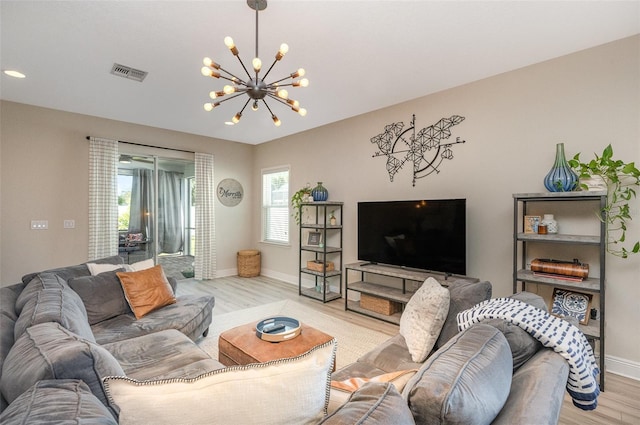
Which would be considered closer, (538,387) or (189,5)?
(538,387)

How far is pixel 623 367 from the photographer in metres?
2.46

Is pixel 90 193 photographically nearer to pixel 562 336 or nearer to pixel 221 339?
pixel 221 339

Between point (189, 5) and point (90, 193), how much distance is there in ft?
12.3

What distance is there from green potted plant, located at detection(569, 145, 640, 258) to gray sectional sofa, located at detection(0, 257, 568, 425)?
1356mm

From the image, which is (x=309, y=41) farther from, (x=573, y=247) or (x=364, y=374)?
(x=573, y=247)

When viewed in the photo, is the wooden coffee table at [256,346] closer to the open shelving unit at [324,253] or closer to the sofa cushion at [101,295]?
the sofa cushion at [101,295]

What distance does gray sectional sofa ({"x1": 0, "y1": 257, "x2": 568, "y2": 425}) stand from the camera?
2.49 ft

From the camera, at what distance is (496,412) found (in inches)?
35.8

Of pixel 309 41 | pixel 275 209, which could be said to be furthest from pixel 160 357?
pixel 275 209

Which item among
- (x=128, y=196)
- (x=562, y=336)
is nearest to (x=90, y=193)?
(x=128, y=196)

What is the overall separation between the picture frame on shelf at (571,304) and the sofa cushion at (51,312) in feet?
11.0

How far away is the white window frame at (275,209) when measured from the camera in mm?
5742

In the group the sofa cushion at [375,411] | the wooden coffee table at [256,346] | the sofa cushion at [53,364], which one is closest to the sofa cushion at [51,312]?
the sofa cushion at [53,364]

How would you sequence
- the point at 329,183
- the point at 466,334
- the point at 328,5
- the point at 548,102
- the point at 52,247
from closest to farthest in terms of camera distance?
1. the point at 466,334
2. the point at 328,5
3. the point at 548,102
4. the point at 52,247
5. the point at 329,183
